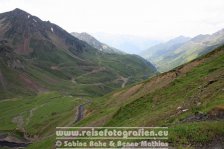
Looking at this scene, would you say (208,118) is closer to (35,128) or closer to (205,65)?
(205,65)

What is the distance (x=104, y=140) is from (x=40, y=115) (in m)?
112

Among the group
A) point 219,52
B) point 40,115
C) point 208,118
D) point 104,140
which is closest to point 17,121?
point 40,115

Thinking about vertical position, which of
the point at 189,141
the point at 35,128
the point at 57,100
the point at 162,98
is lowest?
the point at 189,141

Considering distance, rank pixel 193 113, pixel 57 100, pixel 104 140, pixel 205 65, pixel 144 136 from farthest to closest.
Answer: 1. pixel 57 100
2. pixel 205 65
3. pixel 104 140
4. pixel 193 113
5. pixel 144 136

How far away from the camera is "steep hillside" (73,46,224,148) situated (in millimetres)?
26391

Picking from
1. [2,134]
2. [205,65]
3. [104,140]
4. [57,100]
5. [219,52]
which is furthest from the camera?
[57,100]

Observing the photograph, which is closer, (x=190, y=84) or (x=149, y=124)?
(x=149, y=124)

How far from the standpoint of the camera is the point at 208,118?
99.6 ft

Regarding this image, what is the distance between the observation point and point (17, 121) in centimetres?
14488

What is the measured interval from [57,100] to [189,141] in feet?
480

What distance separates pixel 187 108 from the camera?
37.9 meters

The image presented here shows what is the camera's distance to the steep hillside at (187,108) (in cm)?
2639

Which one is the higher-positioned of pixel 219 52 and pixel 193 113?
pixel 219 52

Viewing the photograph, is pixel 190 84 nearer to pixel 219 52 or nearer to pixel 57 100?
pixel 219 52
